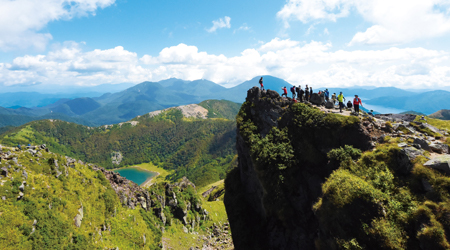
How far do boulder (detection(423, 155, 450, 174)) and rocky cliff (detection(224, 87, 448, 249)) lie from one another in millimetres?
485

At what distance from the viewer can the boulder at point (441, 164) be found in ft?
53.5

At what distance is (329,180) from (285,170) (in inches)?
307

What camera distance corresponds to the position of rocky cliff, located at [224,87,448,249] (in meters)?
16.5

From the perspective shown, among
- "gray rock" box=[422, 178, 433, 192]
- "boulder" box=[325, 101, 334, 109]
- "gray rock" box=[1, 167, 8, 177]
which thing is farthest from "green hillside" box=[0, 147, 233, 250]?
"boulder" box=[325, 101, 334, 109]

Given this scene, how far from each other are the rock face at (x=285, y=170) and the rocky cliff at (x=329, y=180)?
13 cm

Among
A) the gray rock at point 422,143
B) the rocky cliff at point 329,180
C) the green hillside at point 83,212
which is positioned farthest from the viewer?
the green hillside at point 83,212

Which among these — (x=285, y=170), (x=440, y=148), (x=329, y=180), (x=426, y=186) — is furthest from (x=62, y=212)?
(x=440, y=148)

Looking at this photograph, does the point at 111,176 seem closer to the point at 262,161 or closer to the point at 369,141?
the point at 262,161

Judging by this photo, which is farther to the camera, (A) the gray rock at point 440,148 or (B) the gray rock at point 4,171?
(B) the gray rock at point 4,171

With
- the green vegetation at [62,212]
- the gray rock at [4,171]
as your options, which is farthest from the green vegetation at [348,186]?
the gray rock at [4,171]

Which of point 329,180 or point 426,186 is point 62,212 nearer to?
point 329,180

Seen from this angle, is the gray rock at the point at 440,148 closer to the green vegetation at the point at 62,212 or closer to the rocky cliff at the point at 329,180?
the rocky cliff at the point at 329,180

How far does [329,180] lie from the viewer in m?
21.6

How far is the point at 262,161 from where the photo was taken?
3086 centimetres
